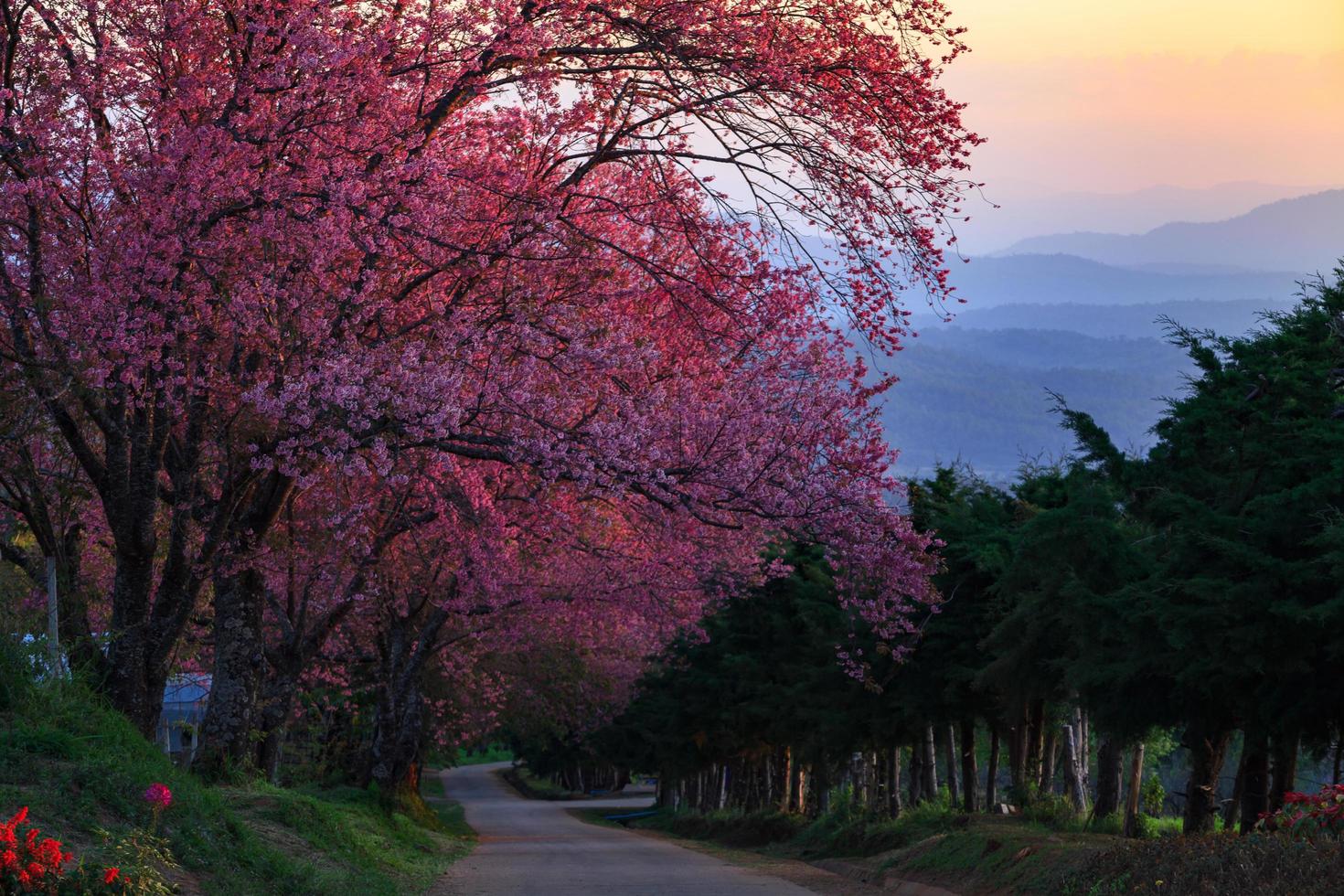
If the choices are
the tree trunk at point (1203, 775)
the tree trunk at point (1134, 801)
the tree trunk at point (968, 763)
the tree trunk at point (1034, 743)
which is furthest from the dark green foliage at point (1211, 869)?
the tree trunk at point (968, 763)

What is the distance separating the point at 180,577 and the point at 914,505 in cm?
1463

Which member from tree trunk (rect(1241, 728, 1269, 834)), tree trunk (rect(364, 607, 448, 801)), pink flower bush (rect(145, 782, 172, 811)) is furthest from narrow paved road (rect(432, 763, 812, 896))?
pink flower bush (rect(145, 782, 172, 811))

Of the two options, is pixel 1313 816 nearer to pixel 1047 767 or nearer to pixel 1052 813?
pixel 1052 813

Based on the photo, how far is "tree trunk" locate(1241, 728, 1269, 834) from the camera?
16016 millimetres

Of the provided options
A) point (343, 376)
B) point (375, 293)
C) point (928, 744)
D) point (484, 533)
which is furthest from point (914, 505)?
point (343, 376)

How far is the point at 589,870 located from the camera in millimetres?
23266

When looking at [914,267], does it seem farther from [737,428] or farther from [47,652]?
[47,652]

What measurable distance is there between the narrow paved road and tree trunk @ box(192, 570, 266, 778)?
3519mm

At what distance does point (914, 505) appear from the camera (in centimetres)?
2586

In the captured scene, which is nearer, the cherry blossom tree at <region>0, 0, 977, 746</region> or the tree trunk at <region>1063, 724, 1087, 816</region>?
the cherry blossom tree at <region>0, 0, 977, 746</region>

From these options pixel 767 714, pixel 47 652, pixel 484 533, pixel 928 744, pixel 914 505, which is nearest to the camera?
pixel 47 652

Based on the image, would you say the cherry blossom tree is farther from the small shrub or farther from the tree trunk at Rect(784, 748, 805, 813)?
the tree trunk at Rect(784, 748, 805, 813)

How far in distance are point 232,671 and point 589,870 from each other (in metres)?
7.44

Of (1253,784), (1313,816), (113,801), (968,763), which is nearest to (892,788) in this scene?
(968,763)
